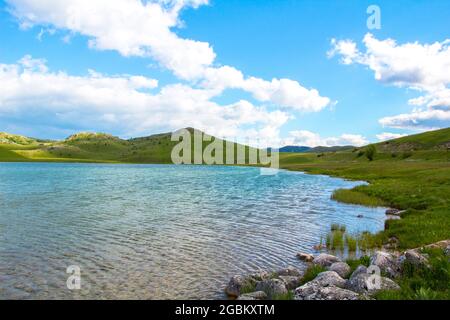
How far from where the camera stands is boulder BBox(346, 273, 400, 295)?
12406 mm

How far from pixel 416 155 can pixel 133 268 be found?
13851 centimetres

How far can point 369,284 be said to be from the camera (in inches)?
502

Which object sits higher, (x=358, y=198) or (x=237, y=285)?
(x=358, y=198)

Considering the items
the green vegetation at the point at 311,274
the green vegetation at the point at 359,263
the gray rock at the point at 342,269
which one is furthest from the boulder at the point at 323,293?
the green vegetation at the point at 359,263

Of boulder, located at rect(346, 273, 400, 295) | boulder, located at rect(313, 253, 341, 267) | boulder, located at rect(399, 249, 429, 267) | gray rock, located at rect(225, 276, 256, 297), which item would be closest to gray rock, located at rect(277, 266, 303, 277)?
boulder, located at rect(313, 253, 341, 267)

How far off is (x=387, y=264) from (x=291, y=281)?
425 cm

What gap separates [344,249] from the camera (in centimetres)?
2405

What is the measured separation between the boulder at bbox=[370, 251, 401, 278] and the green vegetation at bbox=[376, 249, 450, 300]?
1.01 feet

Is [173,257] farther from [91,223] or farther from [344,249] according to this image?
[91,223]

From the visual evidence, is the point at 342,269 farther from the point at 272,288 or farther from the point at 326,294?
the point at 326,294

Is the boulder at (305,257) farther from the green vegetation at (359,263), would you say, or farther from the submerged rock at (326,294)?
the submerged rock at (326,294)

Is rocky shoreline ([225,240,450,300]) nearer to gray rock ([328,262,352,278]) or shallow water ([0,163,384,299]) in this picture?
gray rock ([328,262,352,278])

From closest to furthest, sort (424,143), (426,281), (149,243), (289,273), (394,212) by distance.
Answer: (426,281)
(289,273)
(149,243)
(394,212)
(424,143)

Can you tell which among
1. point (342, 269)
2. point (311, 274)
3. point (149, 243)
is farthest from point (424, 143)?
point (311, 274)
